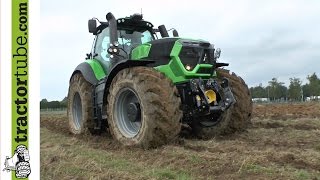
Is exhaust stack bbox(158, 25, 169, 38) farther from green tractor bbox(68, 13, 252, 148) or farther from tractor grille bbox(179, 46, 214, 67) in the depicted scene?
tractor grille bbox(179, 46, 214, 67)

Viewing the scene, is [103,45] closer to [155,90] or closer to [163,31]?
[163,31]

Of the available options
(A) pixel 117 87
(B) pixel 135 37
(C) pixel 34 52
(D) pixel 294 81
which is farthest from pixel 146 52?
(D) pixel 294 81

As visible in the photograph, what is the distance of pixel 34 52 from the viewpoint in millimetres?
3283

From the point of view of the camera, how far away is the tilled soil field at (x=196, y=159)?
517cm

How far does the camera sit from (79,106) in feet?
35.9

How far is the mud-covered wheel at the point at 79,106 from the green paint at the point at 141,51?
1.68 metres

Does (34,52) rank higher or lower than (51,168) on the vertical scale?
higher

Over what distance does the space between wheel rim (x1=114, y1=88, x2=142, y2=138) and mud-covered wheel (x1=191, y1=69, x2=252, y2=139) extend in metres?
1.24

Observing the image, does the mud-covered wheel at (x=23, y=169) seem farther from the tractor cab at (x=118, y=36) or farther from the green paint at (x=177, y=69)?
the tractor cab at (x=118, y=36)

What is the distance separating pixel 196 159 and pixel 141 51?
9.96 feet

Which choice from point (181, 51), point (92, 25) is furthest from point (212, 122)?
point (92, 25)

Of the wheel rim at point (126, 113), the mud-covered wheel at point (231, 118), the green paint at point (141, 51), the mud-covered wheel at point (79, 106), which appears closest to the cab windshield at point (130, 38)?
the green paint at point (141, 51)

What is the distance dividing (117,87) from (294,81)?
6746cm

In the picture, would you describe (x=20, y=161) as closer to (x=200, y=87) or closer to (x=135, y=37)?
(x=200, y=87)
